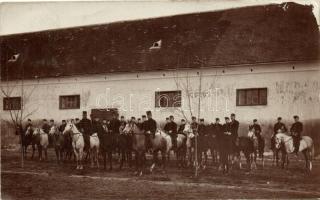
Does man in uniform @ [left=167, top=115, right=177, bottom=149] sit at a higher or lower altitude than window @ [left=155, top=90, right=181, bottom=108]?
lower

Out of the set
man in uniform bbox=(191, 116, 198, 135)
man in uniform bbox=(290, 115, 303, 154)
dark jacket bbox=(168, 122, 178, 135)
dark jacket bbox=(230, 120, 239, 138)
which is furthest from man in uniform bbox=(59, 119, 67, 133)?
man in uniform bbox=(290, 115, 303, 154)

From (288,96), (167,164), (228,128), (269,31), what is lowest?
(167,164)

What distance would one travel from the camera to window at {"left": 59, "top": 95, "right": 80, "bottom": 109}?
10.4 metres

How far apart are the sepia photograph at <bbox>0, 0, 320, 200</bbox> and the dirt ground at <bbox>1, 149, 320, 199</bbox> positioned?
0.02 meters

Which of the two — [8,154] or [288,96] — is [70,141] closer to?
[8,154]

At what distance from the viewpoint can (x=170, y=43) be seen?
1088 cm

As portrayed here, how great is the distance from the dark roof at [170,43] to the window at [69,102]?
644mm

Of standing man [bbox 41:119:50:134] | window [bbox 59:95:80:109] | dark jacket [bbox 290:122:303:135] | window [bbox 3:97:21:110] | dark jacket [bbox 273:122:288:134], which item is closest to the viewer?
dark jacket [bbox 290:122:303:135]

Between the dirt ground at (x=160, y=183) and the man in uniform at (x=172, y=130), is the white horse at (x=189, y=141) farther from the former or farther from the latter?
the dirt ground at (x=160, y=183)

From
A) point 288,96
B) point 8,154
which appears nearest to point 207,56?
point 288,96

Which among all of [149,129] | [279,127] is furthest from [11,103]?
[279,127]

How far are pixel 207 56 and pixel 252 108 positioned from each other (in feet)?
4.84

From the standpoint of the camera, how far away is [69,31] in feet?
33.1

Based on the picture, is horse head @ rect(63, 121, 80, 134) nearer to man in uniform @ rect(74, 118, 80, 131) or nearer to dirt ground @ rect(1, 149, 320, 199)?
man in uniform @ rect(74, 118, 80, 131)
